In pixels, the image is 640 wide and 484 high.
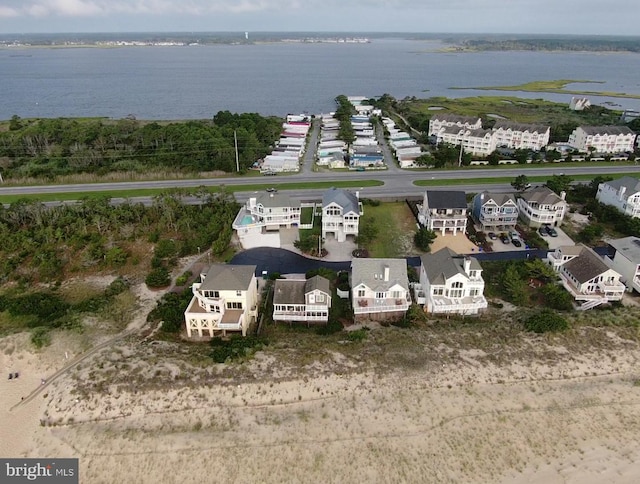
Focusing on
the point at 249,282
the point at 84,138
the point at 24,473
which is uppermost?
the point at 84,138

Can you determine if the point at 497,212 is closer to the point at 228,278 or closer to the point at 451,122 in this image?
the point at 228,278

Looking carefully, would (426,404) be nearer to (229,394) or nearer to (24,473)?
(229,394)

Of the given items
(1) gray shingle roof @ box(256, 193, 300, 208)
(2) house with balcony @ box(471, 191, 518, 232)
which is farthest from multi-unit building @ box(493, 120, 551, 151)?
(1) gray shingle roof @ box(256, 193, 300, 208)

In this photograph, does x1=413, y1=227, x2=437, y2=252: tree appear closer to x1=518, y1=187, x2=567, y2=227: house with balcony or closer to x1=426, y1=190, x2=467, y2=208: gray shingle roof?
x1=426, y1=190, x2=467, y2=208: gray shingle roof

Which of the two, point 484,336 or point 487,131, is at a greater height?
point 487,131

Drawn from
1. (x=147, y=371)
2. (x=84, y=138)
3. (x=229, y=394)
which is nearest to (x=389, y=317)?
(x=229, y=394)

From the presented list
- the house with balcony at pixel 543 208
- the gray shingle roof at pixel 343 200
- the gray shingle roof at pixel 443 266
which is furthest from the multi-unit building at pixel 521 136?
the gray shingle roof at pixel 443 266
